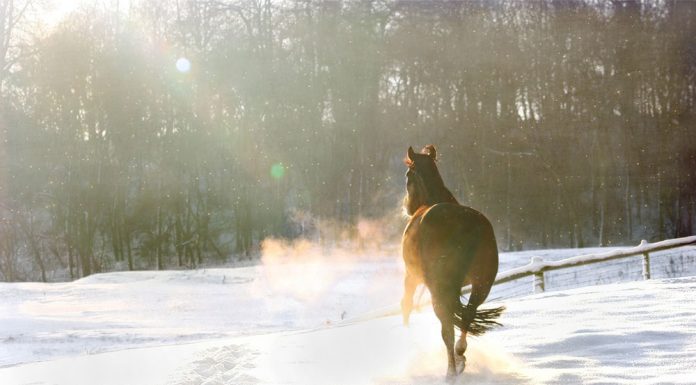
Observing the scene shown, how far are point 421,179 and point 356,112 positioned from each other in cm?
2965

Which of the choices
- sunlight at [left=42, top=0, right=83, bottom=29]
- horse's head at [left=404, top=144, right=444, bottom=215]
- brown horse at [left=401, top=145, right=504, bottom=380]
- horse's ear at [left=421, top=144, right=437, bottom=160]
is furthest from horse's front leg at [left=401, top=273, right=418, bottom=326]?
sunlight at [left=42, top=0, right=83, bottom=29]

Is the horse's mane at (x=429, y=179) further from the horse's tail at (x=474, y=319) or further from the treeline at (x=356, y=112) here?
the treeline at (x=356, y=112)

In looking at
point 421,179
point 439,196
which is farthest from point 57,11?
point 439,196

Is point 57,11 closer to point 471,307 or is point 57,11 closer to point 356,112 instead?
point 356,112

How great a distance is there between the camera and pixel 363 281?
2533 centimetres

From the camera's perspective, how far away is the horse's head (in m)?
7.15

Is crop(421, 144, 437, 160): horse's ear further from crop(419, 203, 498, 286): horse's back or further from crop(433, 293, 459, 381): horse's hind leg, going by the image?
crop(433, 293, 459, 381): horse's hind leg

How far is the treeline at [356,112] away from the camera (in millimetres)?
35625

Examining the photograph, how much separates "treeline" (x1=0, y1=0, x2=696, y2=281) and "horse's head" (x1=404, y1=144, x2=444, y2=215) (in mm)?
28725

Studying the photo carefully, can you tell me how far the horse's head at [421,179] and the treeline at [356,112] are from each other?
28725 millimetres

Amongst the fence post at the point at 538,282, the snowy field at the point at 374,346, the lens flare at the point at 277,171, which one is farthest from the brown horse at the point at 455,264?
the lens flare at the point at 277,171

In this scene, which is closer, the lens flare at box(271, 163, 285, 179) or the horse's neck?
the horse's neck

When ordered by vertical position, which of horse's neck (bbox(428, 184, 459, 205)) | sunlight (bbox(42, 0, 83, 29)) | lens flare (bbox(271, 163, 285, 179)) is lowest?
horse's neck (bbox(428, 184, 459, 205))

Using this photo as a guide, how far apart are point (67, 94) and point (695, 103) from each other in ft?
97.3
